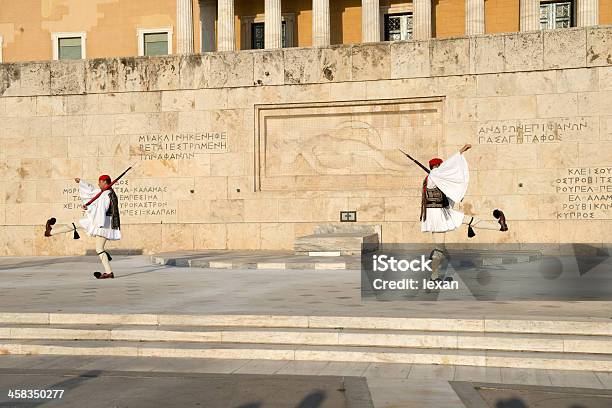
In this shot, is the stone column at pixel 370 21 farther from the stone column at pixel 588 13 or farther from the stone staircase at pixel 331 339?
the stone staircase at pixel 331 339

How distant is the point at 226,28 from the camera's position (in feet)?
127

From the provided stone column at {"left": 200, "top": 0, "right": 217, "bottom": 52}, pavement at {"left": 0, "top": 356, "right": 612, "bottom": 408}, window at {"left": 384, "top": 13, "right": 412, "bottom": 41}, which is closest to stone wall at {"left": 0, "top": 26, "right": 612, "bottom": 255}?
pavement at {"left": 0, "top": 356, "right": 612, "bottom": 408}

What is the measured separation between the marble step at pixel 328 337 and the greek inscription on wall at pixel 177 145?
50.4 ft

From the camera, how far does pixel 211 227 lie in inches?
1005

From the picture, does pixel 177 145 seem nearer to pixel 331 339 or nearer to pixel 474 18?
pixel 331 339

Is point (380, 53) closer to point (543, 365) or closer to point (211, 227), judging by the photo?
point (211, 227)

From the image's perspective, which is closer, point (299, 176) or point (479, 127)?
point (479, 127)

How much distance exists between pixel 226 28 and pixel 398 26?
11485mm

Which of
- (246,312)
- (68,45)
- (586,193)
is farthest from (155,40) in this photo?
(246,312)

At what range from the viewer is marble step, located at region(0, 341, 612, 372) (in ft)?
28.5

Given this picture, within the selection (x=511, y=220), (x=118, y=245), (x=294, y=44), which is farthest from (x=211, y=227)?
(x=294, y=44)

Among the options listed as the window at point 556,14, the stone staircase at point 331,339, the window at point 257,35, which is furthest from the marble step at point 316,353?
the window at point 257,35

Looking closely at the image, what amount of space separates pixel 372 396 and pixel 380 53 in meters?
18.5

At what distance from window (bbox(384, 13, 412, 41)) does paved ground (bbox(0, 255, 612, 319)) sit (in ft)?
94.6
